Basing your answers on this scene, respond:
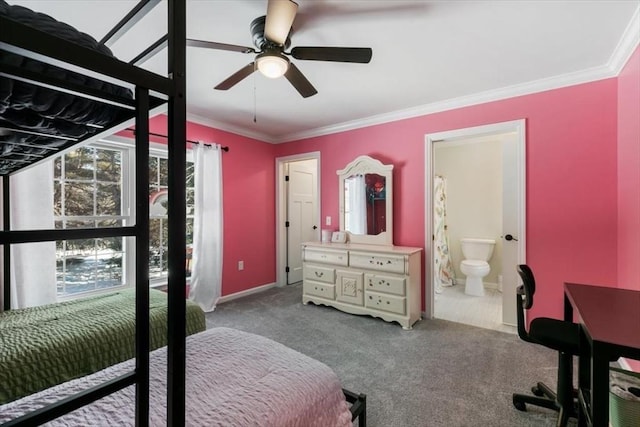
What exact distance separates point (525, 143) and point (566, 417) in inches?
88.4

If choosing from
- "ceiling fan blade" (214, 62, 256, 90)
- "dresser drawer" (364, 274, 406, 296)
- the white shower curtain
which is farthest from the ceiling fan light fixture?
the white shower curtain

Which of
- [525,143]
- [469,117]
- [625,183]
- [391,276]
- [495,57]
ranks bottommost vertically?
[391,276]

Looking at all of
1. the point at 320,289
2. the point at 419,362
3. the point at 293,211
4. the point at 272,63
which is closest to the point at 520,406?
the point at 419,362

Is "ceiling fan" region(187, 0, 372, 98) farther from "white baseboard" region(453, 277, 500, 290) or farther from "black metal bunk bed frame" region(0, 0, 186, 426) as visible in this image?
"white baseboard" region(453, 277, 500, 290)

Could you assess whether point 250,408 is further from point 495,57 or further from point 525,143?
point 525,143

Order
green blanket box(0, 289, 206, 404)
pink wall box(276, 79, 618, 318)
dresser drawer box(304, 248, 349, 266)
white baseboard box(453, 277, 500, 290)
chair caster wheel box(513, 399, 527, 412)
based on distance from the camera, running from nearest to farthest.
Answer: green blanket box(0, 289, 206, 404) < chair caster wheel box(513, 399, 527, 412) < pink wall box(276, 79, 618, 318) < dresser drawer box(304, 248, 349, 266) < white baseboard box(453, 277, 500, 290)

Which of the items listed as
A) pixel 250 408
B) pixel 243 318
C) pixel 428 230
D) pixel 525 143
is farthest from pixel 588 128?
pixel 243 318

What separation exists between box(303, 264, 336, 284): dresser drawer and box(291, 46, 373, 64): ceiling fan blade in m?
2.44

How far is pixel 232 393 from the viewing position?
1010 mm

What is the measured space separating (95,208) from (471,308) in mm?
4388

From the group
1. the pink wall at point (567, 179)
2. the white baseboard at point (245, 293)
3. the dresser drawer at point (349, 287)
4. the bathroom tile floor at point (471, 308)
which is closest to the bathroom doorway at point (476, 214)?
the bathroom tile floor at point (471, 308)

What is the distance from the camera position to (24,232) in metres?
0.46

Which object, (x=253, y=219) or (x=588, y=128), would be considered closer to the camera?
(x=588, y=128)

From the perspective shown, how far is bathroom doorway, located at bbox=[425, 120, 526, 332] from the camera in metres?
2.96
